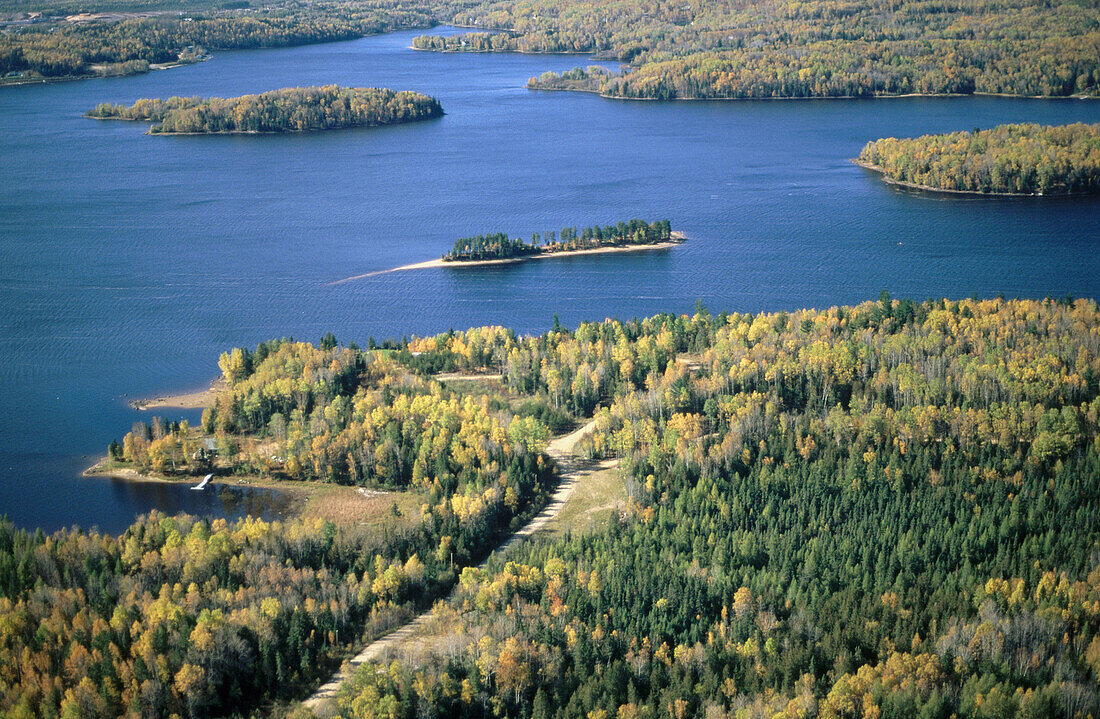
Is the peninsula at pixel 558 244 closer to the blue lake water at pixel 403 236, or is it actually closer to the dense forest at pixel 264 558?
the blue lake water at pixel 403 236

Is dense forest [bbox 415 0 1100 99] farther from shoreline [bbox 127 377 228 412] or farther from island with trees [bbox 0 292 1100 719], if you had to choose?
shoreline [bbox 127 377 228 412]

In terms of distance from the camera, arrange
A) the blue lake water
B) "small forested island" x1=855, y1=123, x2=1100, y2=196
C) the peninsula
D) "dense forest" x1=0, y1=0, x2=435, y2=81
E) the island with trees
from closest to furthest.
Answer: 1. the island with trees
2. the blue lake water
3. the peninsula
4. "small forested island" x1=855, y1=123, x2=1100, y2=196
5. "dense forest" x1=0, y1=0, x2=435, y2=81

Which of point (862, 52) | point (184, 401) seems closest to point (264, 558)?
point (184, 401)

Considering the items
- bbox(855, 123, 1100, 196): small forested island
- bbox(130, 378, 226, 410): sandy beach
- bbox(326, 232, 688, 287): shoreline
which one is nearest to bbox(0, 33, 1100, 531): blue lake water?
bbox(326, 232, 688, 287): shoreline

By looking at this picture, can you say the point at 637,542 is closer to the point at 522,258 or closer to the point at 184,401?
the point at 184,401

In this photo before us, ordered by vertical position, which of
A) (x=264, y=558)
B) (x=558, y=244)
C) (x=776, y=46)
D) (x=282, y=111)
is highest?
(x=776, y=46)

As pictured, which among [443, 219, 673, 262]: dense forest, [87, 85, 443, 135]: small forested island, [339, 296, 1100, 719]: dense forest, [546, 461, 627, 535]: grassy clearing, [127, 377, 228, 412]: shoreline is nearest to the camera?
[339, 296, 1100, 719]: dense forest
